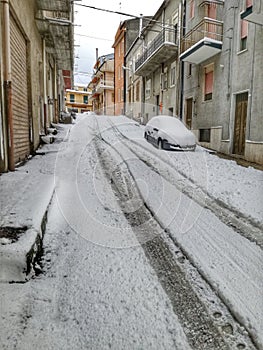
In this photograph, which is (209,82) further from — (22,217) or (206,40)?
(22,217)

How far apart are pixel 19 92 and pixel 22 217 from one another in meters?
4.45

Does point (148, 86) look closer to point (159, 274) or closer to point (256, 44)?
point (256, 44)

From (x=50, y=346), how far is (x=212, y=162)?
746 centimetres

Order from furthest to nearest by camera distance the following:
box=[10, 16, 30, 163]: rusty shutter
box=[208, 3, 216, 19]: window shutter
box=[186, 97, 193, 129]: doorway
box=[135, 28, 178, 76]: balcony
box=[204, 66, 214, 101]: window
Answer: box=[135, 28, 178, 76]: balcony < box=[186, 97, 193, 129]: doorway < box=[204, 66, 214, 101]: window < box=[208, 3, 216, 19]: window shutter < box=[10, 16, 30, 163]: rusty shutter

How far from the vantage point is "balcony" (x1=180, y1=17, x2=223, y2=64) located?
11.0m

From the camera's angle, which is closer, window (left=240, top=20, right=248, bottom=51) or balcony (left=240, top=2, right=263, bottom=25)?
balcony (left=240, top=2, right=263, bottom=25)

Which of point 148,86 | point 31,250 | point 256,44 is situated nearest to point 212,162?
point 256,44

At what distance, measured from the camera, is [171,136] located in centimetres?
951

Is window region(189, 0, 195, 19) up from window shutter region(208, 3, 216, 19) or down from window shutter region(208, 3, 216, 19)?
up

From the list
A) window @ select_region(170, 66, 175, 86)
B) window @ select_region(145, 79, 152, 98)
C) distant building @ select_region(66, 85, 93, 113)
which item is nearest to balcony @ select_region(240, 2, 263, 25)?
window @ select_region(170, 66, 175, 86)

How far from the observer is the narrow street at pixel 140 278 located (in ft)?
6.10

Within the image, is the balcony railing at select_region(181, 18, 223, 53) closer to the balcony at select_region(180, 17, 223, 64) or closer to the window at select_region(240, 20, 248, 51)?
Answer: the balcony at select_region(180, 17, 223, 64)

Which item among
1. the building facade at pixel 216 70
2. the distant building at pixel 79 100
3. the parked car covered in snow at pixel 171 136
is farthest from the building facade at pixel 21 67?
the distant building at pixel 79 100

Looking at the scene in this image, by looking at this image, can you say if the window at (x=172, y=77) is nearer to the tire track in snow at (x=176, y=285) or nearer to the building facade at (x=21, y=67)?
the building facade at (x=21, y=67)
